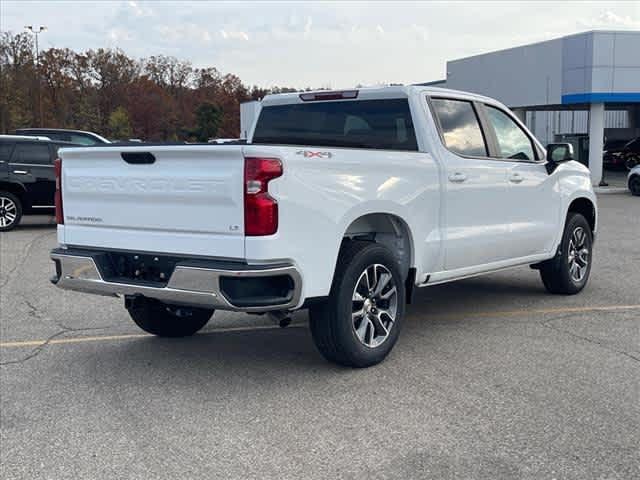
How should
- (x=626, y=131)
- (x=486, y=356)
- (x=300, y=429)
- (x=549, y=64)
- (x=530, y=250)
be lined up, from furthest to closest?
(x=626, y=131), (x=549, y=64), (x=530, y=250), (x=486, y=356), (x=300, y=429)

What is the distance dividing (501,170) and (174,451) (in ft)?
13.1

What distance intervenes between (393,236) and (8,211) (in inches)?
439

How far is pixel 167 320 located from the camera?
642cm

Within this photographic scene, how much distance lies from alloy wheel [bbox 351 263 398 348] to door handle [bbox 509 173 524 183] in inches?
78.1

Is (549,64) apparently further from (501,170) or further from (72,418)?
(72,418)

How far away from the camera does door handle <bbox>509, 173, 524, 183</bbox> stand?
6.93 meters

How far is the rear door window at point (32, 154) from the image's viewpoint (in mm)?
15180

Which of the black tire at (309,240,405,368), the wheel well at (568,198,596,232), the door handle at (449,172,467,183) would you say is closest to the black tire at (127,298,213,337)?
the black tire at (309,240,405,368)

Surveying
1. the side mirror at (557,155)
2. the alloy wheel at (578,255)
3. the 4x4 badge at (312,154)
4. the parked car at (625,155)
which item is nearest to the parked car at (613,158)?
the parked car at (625,155)

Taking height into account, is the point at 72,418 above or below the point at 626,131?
below

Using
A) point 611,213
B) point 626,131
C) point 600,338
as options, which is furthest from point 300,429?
point 626,131

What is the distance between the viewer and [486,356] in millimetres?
5836

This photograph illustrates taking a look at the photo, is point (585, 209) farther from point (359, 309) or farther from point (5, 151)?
point (5, 151)

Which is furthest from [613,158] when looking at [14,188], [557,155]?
[557,155]
